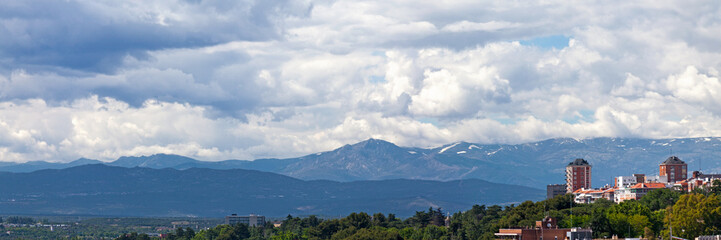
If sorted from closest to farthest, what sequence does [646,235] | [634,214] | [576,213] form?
[646,235] < [634,214] < [576,213]

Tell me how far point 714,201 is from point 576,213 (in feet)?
109

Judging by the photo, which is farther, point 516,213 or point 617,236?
point 516,213

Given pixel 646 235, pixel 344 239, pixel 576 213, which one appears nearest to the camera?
pixel 646 235

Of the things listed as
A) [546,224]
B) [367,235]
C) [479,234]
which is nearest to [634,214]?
[546,224]

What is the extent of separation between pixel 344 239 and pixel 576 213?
4010cm

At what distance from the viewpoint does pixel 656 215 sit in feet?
566

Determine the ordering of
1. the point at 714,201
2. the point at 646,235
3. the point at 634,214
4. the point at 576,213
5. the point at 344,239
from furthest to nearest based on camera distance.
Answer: the point at 344,239, the point at 576,213, the point at 634,214, the point at 714,201, the point at 646,235

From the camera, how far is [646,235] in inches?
5591

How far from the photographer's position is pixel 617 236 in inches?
6132

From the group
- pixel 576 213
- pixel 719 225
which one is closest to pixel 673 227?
pixel 719 225

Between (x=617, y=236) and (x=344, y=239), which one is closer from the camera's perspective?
(x=617, y=236)

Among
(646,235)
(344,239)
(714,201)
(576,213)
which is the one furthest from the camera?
(344,239)

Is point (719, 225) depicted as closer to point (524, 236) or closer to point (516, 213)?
point (524, 236)

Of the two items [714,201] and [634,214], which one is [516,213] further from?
[714,201]
